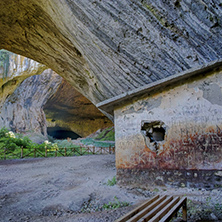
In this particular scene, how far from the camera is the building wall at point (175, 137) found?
366cm

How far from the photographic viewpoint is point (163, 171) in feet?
13.1

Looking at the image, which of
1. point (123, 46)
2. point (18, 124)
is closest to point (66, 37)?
point (123, 46)

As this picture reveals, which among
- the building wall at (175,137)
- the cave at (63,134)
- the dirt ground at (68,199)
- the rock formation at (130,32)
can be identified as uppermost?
the rock formation at (130,32)

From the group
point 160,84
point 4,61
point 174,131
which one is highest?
point 4,61

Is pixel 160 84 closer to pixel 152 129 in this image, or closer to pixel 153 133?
pixel 152 129

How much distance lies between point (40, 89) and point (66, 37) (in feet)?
54.5

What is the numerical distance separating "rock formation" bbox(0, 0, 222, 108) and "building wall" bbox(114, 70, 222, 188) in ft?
1.75

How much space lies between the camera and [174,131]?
3.99 metres

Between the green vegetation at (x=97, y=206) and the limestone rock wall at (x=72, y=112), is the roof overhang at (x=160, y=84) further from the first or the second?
the limestone rock wall at (x=72, y=112)

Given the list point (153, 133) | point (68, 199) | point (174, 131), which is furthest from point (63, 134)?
point (174, 131)

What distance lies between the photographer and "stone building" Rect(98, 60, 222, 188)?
366 centimetres

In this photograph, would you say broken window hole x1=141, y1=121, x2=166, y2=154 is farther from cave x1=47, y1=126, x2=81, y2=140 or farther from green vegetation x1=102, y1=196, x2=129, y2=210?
cave x1=47, y1=126, x2=81, y2=140

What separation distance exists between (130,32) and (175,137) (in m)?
2.58

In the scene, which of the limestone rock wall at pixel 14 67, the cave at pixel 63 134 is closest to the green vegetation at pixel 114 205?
the limestone rock wall at pixel 14 67
